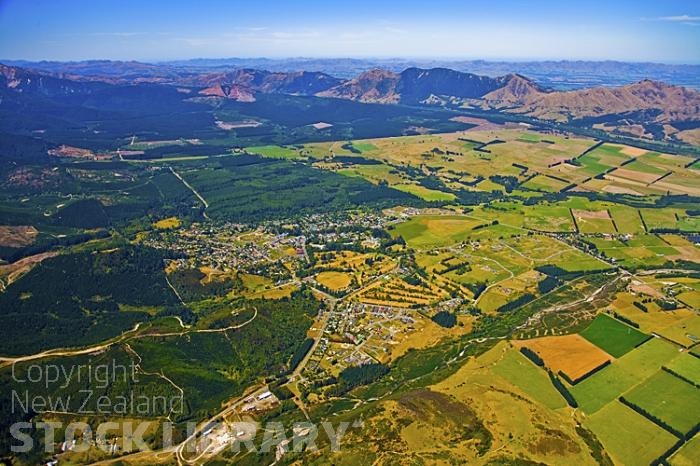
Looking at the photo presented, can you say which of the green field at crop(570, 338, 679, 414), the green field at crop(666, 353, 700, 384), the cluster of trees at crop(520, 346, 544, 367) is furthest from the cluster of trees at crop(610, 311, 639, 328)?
the cluster of trees at crop(520, 346, 544, 367)

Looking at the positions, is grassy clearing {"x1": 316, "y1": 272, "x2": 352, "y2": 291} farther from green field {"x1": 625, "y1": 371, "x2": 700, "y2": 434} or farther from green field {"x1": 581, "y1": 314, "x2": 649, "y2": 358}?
green field {"x1": 625, "y1": 371, "x2": 700, "y2": 434}

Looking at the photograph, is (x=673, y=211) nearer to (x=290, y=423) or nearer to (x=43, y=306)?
(x=290, y=423)

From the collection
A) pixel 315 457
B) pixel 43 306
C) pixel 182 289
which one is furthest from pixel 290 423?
pixel 43 306

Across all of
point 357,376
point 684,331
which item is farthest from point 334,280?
point 684,331

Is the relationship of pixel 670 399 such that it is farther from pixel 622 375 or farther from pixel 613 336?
pixel 613 336

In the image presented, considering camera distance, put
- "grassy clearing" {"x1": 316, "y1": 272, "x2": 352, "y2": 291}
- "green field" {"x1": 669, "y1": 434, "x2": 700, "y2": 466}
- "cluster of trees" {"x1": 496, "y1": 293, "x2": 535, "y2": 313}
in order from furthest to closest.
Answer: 1. "grassy clearing" {"x1": 316, "y1": 272, "x2": 352, "y2": 291}
2. "cluster of trees" {"x1": 496, "y1": 293, "x2": 535, "y2": 313}
3. "green field" {"x1": 669, "y1": 434, "x2": 700, "y2": 466}

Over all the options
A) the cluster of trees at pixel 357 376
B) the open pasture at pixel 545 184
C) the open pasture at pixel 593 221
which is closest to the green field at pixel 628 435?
the cluster of trees at pixel 357 376
